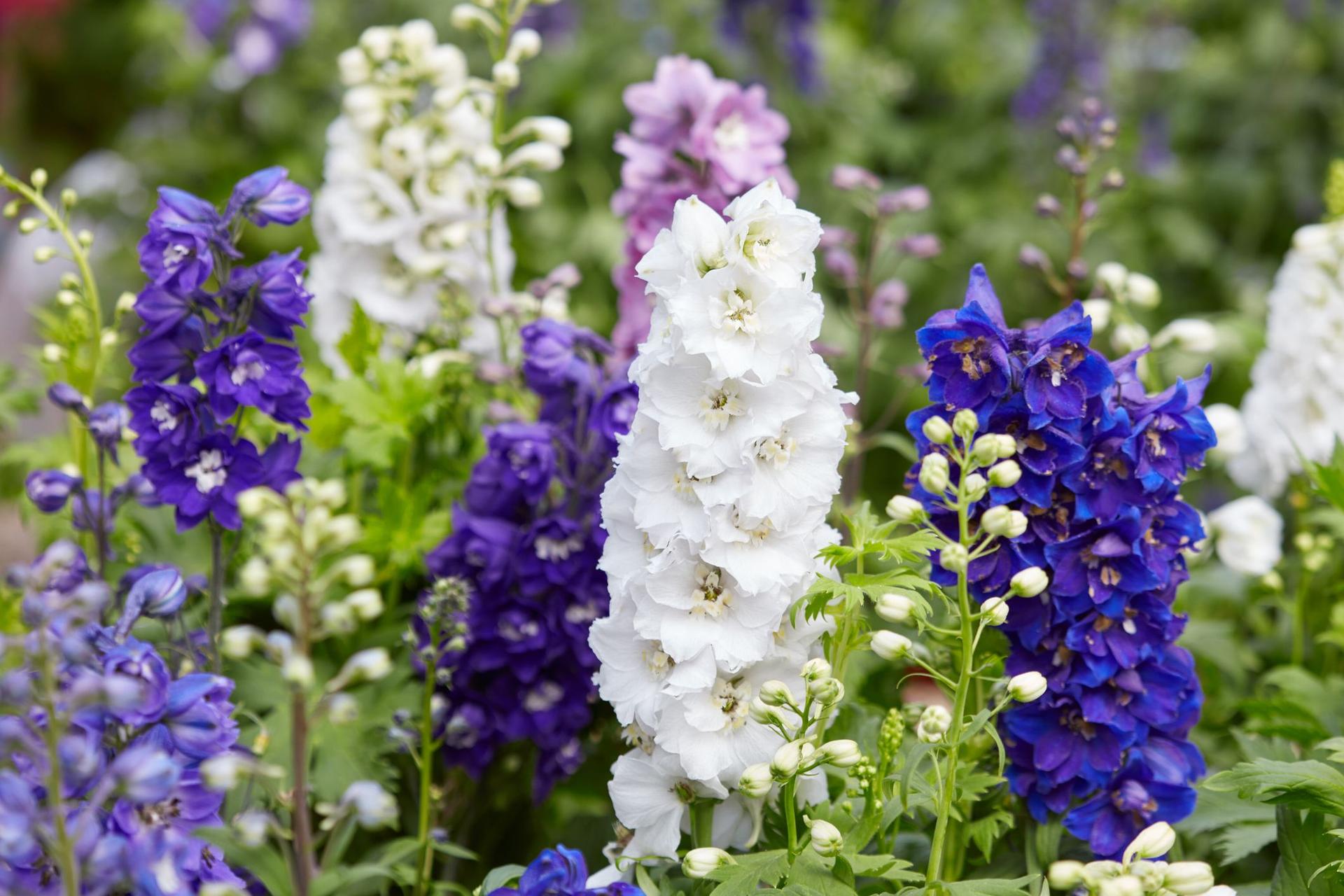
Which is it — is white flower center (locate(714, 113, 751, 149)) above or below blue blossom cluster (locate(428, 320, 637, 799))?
above

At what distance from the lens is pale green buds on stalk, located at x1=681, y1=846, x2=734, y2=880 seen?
5.44 ft

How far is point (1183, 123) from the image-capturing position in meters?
5.56

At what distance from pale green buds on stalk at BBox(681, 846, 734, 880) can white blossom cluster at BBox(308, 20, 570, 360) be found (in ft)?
4.53

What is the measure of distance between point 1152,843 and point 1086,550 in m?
0.42

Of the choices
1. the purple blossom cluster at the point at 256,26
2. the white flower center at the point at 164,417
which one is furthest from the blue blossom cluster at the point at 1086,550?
the purple blossom cluster at the point at 256,26

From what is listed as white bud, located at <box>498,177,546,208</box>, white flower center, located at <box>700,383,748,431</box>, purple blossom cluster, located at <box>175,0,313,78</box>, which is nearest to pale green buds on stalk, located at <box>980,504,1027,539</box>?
white flower center, located at <box>700,383,748,431</box>

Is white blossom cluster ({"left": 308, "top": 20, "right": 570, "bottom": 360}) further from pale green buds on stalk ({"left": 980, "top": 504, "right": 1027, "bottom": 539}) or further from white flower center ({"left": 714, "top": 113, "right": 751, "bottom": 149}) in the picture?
pale green buds on stalk ({"left": 980, "top": 504, "right": 1027, "bottom": 539})

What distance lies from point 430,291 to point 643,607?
1.33 m

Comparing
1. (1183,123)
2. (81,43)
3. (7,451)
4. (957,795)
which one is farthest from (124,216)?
(957,795)

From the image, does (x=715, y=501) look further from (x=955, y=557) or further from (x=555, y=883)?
(x=555, y=883)

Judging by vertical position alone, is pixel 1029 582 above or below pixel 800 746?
above

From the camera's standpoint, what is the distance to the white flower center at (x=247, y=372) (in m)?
1.89

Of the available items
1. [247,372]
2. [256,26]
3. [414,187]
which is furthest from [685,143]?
[256,26]

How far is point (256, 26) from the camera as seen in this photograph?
5.39 meters
